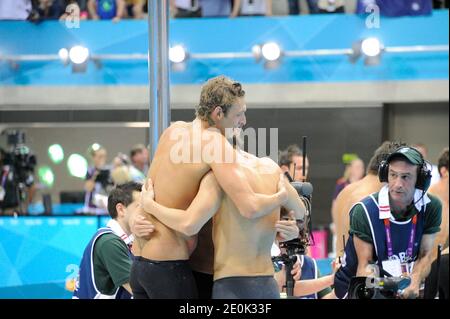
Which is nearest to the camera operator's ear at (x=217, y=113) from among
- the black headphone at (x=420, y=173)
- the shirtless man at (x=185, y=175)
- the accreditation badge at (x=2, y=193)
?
the shirtless man at (x=185, y=175)

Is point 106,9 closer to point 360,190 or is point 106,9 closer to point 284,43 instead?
point 284,43

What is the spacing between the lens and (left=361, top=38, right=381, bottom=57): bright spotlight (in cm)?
887

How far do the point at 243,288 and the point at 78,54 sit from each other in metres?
2.92

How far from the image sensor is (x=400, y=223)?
4.70 meters

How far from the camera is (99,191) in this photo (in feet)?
26.4

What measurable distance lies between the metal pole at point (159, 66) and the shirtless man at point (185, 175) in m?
0.62

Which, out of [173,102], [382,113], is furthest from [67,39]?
[382,113]

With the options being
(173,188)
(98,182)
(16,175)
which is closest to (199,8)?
(98,182)

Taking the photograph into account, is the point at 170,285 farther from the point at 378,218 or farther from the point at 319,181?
the point at 319,181

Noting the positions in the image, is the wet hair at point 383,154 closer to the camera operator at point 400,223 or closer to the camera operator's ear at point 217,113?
the camera operator at point 400,223

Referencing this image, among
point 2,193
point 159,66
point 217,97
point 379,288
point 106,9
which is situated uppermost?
point 106,9

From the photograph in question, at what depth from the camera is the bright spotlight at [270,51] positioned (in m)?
8.86

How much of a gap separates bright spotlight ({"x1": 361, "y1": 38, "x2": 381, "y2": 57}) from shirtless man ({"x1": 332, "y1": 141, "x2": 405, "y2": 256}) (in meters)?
3.36
